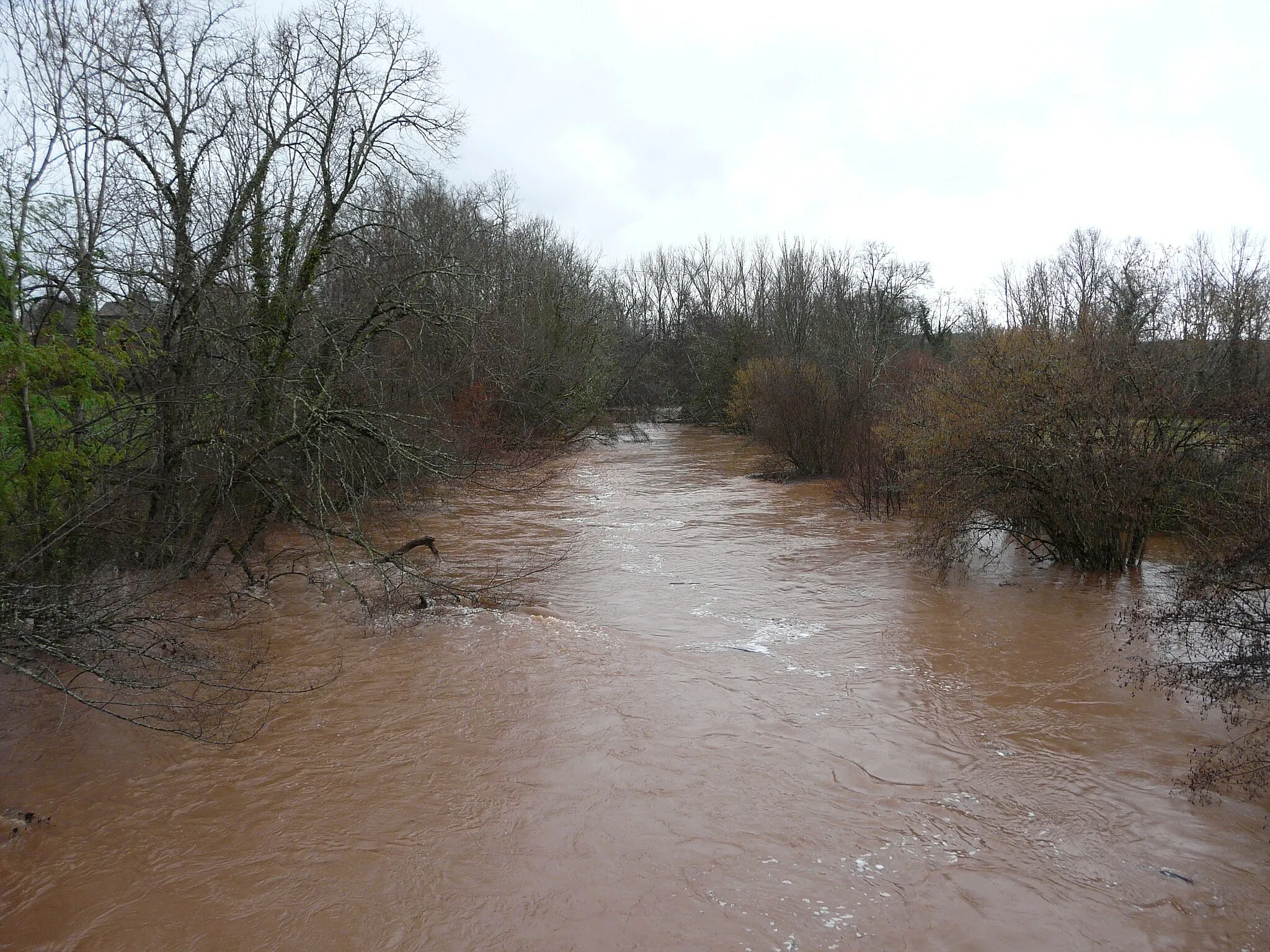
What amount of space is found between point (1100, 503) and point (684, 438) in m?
27.8

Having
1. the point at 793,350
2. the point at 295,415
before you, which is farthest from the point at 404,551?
the point at 793,350

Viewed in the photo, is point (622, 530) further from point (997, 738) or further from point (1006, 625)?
point (997, 738)

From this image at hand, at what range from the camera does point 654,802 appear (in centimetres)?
594

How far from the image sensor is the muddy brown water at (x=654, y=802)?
4711 millimetres

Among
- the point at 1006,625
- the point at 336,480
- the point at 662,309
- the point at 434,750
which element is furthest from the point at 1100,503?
the point at 662,309

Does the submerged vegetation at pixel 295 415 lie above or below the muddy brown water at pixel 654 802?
above

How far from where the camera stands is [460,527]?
15766 millimetres

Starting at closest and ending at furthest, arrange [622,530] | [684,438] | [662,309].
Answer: [622,530] < [684,438] < [662,309]

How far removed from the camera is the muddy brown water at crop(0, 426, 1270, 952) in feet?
15.5

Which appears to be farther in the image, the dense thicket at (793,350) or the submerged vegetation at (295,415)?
the dense thicket at (793,350)

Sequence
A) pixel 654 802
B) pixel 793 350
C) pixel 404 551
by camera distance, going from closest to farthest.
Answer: pixel 654 802
pixel 404 551
pixel 793 350

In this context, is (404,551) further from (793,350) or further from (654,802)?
(793,350)

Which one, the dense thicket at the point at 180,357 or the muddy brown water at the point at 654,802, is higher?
the dense thicket at the point at 180,357

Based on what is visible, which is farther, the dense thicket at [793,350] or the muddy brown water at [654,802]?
the dense thicket at [793,350]
